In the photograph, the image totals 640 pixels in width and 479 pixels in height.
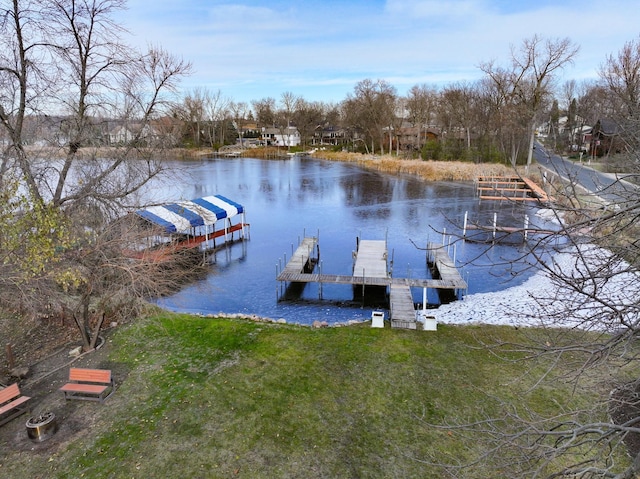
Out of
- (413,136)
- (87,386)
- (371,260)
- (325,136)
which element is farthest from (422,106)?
(87,386)

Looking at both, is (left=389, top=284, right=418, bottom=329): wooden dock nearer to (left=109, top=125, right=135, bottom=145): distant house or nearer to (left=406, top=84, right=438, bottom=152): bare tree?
(left=109, top=125, right=135, bottom=145): distant house

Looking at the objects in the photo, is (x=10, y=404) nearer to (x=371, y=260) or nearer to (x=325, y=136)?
(x=371, y=260)

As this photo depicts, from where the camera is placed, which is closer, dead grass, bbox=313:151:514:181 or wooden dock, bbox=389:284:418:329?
wooden dock, bbox=389:284:418:329

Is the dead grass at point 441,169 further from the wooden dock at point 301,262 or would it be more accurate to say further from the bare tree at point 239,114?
the bare tree at point 239,114

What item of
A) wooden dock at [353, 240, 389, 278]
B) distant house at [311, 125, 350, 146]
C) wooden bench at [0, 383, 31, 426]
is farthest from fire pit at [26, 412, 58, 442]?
distant house at [311, 125, 350, 146]

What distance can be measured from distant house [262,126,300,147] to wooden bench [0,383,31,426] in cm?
8340

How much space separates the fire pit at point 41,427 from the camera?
22.8 feet

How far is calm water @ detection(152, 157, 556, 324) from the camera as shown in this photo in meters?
14.6

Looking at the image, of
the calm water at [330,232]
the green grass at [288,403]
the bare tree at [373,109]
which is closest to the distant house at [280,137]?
the bare tree at [373,109]

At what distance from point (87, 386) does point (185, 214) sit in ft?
39.9

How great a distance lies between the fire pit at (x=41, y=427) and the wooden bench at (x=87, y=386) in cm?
74

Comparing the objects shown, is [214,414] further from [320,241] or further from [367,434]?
[320,241]

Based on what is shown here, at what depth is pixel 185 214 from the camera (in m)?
19.4

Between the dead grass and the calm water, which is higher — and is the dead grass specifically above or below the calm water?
above
